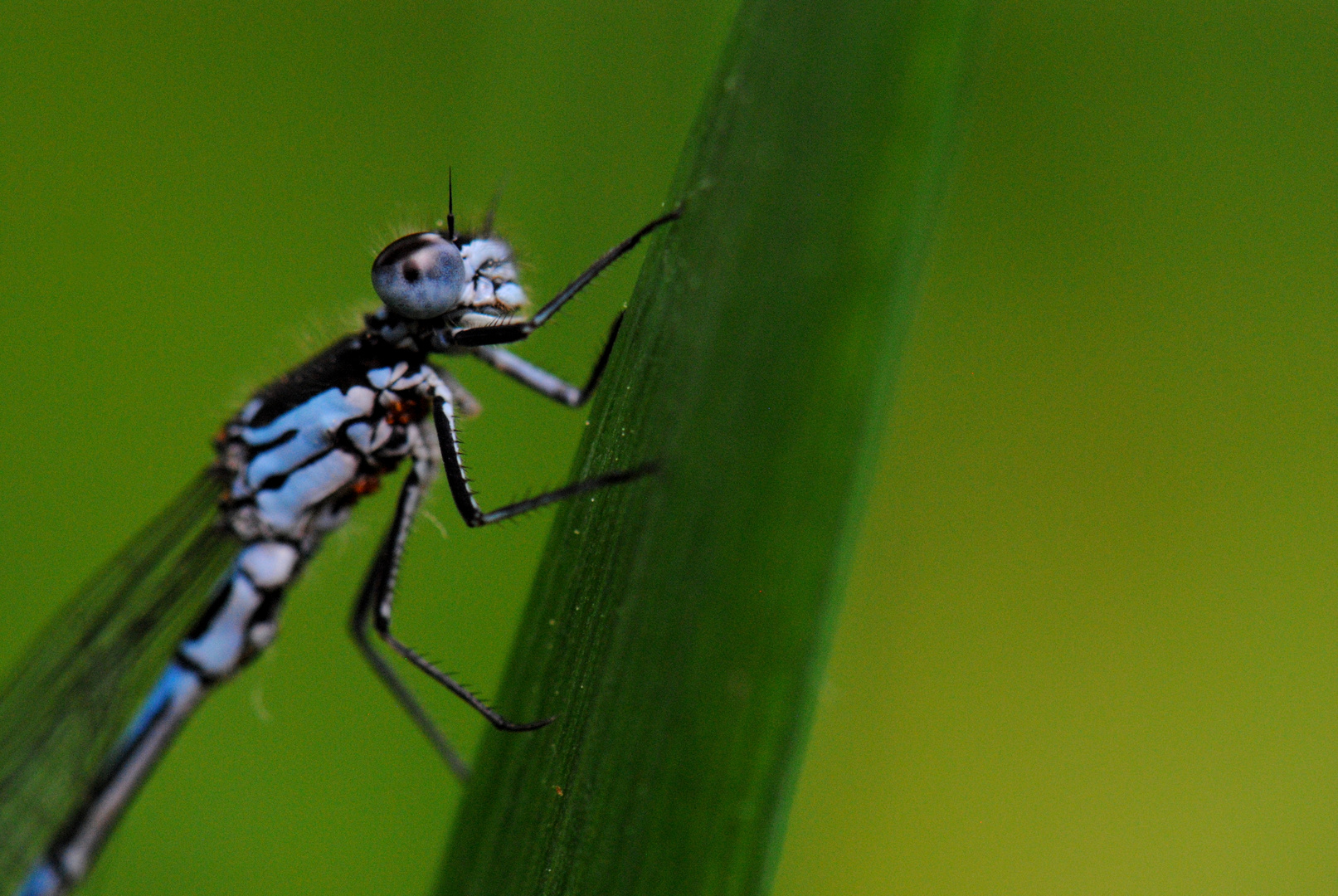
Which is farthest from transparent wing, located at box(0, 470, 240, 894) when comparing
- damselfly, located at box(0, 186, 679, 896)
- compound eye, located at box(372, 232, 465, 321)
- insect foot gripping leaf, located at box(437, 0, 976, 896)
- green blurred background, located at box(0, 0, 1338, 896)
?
insect foot gripping leaf, located at box(437, 0, 976, 896)

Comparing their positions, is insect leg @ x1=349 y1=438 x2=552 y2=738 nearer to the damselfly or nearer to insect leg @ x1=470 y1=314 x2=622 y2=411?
the damselfly

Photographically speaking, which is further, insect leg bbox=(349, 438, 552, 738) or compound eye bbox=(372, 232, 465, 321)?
insect leg bbox=(349, 438, 552, 738)

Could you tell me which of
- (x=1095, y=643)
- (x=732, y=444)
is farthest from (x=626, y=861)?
(x=1095, y=643)

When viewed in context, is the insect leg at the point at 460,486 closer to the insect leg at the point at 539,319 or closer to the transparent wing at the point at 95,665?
the insect leg at the point at 539,319

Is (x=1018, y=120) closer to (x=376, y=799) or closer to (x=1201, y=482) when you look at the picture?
(x=1201, y=482)

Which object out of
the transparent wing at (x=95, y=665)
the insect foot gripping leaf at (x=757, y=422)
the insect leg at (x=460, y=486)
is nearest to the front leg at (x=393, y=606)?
the insect leg at (x=460, y=486)

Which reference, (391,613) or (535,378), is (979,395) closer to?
(535,378)

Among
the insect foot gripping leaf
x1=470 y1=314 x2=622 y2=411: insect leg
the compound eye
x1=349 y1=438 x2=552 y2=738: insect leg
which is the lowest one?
the insect foot gripping leaf
